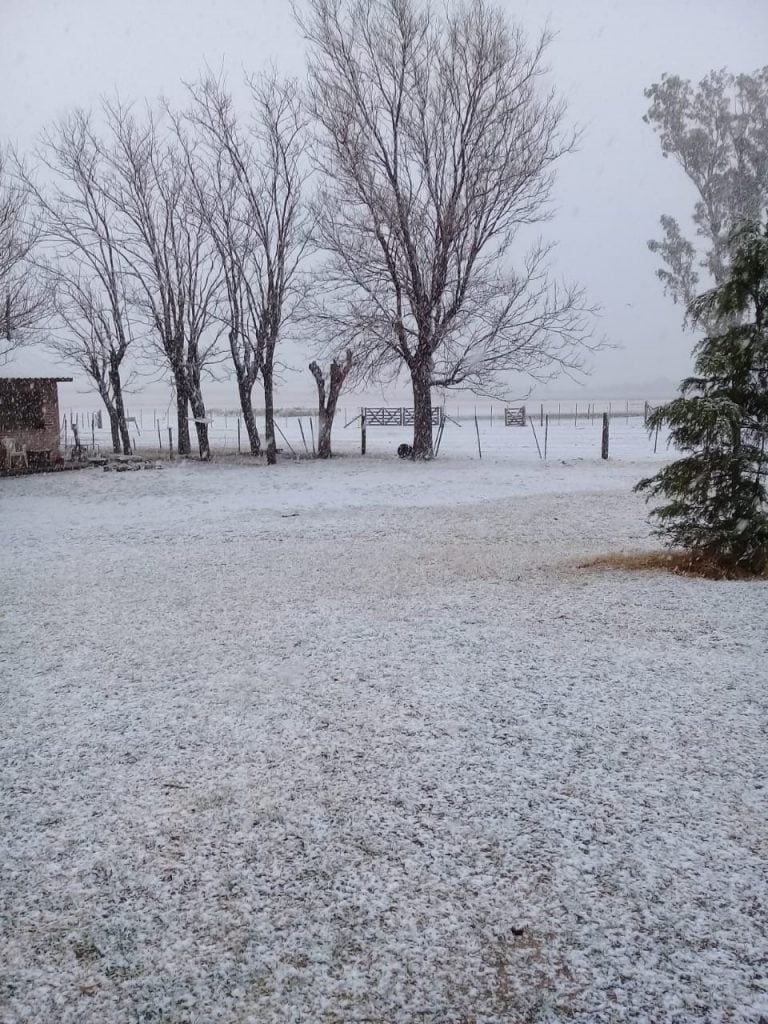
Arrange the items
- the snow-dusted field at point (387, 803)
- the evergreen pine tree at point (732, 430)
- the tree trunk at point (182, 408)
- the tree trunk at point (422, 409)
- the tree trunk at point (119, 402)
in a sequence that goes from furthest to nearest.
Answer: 1. the tree trunk at point (119, 402)
2. the tree trunk at point (182, 408)
3. the tree trunk at point (422, 409)
4. the evergreen pine tree at point (732, 430)
5. the snow-dusted field at point (387, 803)

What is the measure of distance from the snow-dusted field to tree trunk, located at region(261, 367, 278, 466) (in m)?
14.9

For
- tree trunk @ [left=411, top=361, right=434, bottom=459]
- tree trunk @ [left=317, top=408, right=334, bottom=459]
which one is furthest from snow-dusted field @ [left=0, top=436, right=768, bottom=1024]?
tree trunk @ [left=317, top=408, right=334, bottom=459]

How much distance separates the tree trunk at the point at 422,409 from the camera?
20.5m

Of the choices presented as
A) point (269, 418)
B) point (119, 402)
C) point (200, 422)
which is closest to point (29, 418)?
point (119, 402)

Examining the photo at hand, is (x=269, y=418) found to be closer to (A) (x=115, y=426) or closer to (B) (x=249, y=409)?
(B) (x=249, y=409)

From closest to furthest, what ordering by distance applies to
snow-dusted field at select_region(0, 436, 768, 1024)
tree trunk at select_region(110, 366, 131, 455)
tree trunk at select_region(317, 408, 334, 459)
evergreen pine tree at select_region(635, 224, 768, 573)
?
snow-dusted field at select_region(0, 436, 768, 1024) < evergreen pine tree at select_region(635, 224, 768, 573) < tree trunk at select_region(317, 408, 334, 459) < tree trunk at select_region(110, 366, 131, 455)

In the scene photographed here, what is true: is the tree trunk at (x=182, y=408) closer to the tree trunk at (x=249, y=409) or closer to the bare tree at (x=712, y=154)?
the tree trunk at (x=249, y=409)

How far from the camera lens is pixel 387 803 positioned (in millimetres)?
2828

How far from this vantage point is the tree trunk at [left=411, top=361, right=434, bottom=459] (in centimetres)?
2055

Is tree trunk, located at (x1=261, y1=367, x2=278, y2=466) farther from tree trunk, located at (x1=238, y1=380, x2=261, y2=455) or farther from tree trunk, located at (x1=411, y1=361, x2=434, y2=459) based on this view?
tree trunk, located at (x1=411, y1=361, x2=434, y2=459)

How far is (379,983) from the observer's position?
76.0 inches

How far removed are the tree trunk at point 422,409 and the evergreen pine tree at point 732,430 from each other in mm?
14058

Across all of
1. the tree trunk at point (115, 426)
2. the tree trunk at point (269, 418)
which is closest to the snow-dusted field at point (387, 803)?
the tree trunk at point (269, 418)

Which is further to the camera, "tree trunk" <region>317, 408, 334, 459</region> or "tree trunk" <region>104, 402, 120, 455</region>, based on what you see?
"tree trunk" <region>104, 402, 120, 455</region>
